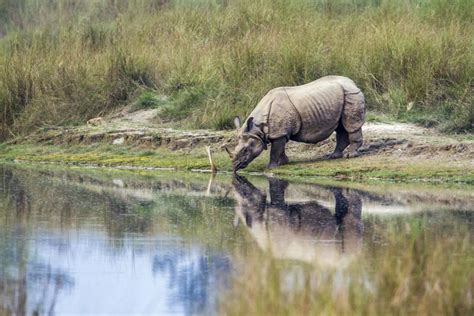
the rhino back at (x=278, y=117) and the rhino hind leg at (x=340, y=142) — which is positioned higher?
the rhino back at (x=278, y=117)

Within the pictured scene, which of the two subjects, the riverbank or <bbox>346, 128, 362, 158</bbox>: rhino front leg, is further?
<bbox>346, 128, 362, 158</bbox>: rhino front leg

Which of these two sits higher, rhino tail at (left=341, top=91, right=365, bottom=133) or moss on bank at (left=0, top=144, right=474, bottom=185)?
rhino tail at (left=341, top=91, right=365, bottom=133)

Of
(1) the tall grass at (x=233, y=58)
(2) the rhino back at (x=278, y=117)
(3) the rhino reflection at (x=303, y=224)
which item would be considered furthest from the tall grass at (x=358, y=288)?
(1) the tall grass at (x=233, y=58)

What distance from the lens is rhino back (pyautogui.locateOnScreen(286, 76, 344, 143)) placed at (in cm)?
1708

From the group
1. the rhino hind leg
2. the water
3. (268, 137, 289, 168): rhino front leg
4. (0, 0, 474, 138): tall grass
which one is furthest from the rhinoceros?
(0, 0, 474, 138): tall grass

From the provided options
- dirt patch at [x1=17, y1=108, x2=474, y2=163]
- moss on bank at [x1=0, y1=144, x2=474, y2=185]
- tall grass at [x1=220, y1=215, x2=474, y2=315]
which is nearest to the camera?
tall grass at [x1=220, y1=215, x2=474, y2=315]

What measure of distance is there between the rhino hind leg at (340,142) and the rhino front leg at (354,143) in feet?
0.56

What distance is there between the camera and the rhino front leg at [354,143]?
17.1 m

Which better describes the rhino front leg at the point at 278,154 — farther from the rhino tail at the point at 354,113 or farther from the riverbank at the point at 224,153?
the rhino tail at the point at 354,113

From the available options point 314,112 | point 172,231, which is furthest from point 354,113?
point 172,231

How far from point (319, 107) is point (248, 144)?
3.68 feet

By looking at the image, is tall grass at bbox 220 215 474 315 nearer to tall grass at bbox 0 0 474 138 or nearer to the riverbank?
the riverbank

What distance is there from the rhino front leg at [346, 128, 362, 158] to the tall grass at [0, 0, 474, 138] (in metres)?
1.58

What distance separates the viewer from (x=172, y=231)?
11742mm
